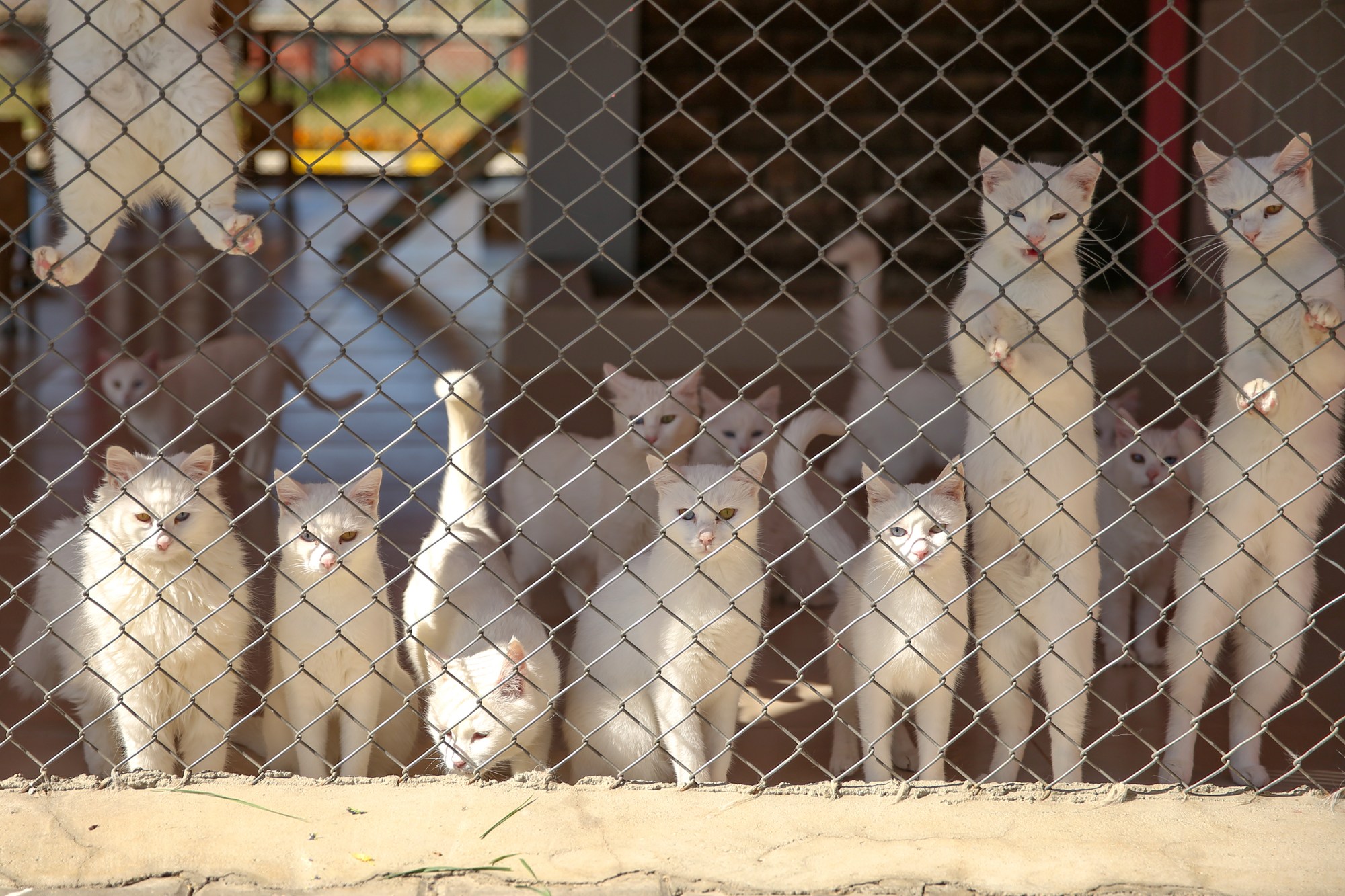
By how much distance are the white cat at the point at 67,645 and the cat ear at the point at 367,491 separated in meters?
0.61

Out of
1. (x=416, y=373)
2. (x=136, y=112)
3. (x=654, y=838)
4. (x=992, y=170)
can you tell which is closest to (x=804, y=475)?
(x=992, y=170)

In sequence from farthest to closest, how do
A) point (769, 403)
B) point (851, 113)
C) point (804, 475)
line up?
1. point (851, 113)
2. point (769, 403)
3. point (804, 475)

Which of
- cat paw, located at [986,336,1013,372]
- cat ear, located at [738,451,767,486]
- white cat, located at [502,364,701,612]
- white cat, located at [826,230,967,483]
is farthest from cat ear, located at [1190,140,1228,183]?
white cat, located at [502,364,701,612]

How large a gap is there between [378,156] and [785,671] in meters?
12.2

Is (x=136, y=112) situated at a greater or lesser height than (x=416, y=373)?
greater

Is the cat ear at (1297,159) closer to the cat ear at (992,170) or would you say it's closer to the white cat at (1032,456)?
the white cat at (1032,456)

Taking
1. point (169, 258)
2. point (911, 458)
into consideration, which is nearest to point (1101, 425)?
point (911, 458)

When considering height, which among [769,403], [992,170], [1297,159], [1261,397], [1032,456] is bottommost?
[769,403]

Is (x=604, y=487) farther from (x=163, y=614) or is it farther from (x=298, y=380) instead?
(x=298, y=380)

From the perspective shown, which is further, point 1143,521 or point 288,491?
point 1143,521

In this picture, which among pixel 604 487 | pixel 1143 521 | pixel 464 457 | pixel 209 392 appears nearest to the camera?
pixel 464 457

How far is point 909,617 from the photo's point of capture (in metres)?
2.61

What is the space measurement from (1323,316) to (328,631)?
7.43 feet

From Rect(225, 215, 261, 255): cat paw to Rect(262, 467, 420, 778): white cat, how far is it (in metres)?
0.49
